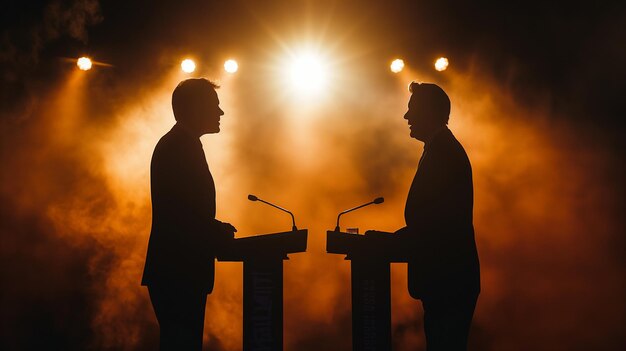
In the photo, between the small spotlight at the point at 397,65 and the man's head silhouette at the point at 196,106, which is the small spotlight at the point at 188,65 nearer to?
the small spotlight at the point at 397,65

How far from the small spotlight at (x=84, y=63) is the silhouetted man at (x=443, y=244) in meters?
4.45

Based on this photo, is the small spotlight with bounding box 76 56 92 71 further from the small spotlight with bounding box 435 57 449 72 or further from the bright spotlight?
the small spotlight with bounding box 435 57 449 72

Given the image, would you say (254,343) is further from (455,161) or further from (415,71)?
(415,71)

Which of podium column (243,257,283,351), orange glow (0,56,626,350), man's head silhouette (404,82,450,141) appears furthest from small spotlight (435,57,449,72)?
podium column (243,257,283,351)

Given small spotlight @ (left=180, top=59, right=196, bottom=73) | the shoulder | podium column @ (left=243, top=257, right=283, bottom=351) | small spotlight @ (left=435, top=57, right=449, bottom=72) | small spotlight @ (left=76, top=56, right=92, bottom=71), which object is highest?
small spotlight @ (left=435, top=57, right=449, bottom=72)

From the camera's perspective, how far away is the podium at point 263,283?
2.92m

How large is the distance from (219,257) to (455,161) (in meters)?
1.37

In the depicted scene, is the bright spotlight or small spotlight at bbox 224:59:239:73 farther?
the bright spotlight

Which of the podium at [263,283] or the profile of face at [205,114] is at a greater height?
the profile of face at [205,114]

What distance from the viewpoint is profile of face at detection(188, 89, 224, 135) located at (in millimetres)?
3318

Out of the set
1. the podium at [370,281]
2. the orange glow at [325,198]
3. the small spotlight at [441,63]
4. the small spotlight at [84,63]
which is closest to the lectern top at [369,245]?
the podium at [370,281]

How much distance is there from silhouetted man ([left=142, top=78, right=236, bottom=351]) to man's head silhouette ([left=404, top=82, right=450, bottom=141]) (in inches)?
50.2

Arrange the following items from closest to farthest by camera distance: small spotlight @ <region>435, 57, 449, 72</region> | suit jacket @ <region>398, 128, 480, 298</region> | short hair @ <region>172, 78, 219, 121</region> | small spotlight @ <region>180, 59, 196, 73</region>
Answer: suit jacket @ <region>398, 128, 480, 298</region> → short hair @ <region>172, 78, 219, 121</region> → small spotlight @ <region>180, 59, 196, 73</region> → small spotlight @ <region>435, 57, 449, 72</region>

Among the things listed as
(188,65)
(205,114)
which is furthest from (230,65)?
(205,114)
